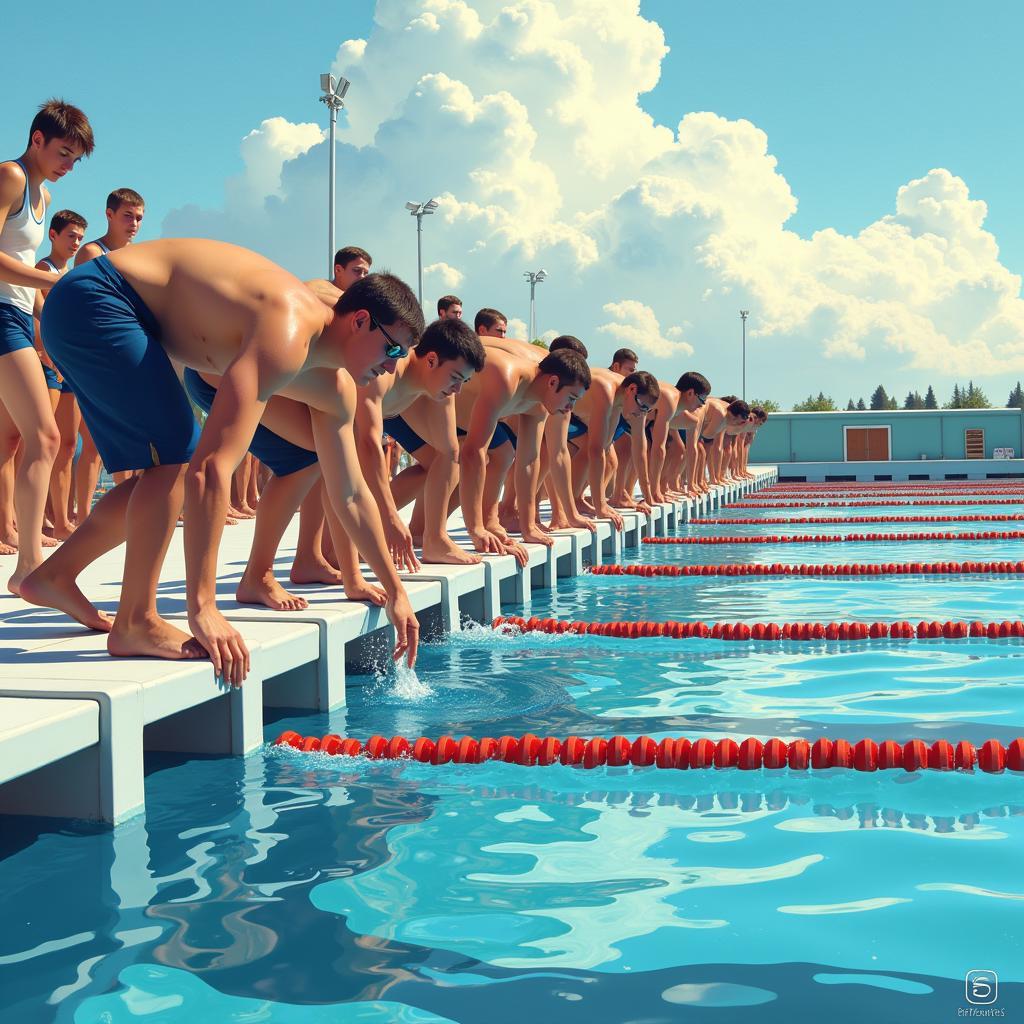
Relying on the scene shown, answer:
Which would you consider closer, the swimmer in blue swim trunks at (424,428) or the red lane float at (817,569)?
the swimmer in blue swim trunks at (424,428)

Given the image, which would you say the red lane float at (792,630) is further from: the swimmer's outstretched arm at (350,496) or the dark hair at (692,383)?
the dark hair at (692,383)

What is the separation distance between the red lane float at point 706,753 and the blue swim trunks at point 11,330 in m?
2.53

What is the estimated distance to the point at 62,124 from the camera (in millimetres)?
4895

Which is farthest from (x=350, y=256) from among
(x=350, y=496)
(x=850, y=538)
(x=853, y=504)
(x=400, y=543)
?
(x=853, y=504)

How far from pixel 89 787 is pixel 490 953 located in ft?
4.53

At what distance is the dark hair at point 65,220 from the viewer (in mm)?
7512

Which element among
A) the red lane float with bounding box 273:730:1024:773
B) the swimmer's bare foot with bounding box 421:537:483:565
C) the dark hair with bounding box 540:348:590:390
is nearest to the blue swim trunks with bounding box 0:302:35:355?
the swimmer's bare foot with bounding box 421:537:483:565

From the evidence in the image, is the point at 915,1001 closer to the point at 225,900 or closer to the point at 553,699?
the point at 225,900

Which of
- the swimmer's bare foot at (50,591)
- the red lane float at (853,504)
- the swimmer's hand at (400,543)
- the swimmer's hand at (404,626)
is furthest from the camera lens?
the red lane float at (853,504)

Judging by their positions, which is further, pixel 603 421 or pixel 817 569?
pixel 603 421

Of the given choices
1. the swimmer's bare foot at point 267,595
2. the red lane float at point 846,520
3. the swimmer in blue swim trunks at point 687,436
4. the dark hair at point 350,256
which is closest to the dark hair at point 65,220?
the dark hair at point 350,256

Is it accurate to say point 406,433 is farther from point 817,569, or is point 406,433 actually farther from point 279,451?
point 817,569

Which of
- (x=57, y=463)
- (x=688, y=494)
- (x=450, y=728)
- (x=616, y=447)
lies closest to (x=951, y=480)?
(x=688, y=494)

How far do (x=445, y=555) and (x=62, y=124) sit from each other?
2.89 metres
